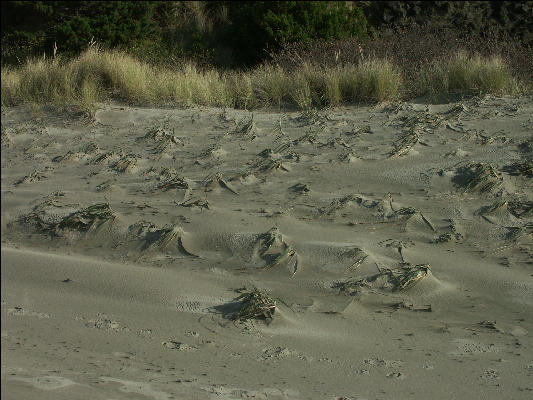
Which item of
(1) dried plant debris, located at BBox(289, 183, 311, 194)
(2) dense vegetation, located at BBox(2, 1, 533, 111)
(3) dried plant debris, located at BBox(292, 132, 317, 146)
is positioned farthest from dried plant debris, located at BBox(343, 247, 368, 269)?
(2) dense vegetation, located at BBox(2, 1, 533, 111)

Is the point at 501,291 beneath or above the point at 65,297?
beneath

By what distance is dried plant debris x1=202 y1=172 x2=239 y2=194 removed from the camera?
583 centimetres

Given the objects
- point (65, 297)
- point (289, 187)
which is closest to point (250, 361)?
point (65, 297)

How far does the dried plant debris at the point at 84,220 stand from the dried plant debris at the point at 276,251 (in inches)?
43.4

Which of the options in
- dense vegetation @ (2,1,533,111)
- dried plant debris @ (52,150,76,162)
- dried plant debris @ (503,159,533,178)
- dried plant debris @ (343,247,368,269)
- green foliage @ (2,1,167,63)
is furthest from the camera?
green foliage @ (2,1,167,63)

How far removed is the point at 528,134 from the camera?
6438 mm

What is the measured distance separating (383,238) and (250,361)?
1.62 meters

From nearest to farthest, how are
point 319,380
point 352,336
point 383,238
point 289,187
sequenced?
point 319,380 → point 352,336 → point 383,238 → point 289,187

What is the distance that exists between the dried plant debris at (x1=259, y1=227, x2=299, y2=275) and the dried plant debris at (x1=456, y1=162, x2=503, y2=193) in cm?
162

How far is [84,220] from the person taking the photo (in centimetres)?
519

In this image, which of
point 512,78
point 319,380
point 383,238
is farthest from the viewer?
point 512,78

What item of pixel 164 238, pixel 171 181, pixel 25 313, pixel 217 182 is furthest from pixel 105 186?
pixel 25 313

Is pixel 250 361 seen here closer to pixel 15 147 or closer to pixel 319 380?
pixel 319 380

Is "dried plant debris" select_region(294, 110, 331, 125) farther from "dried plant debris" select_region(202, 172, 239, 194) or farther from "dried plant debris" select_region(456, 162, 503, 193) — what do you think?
"dried plant debris" select_region(456, 162, 503, 193)
